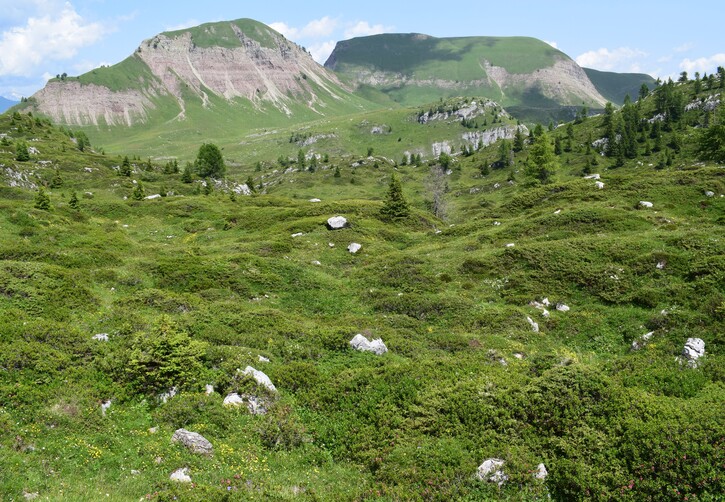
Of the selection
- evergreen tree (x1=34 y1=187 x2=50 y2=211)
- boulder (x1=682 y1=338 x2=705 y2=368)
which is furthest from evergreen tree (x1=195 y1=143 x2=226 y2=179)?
boulder (x1=682 y1=338 x2=705 y2=368)

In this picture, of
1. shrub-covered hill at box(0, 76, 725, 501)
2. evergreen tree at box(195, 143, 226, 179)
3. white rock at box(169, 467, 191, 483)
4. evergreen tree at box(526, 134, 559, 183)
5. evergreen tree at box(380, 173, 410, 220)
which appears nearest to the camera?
white rock at box(169, 467, 191, 483)

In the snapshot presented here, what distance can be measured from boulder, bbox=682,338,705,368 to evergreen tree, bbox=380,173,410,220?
1715 inches

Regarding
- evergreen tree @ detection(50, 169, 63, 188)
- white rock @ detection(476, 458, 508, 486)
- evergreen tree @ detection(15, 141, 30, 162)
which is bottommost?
white rock @ detection(476, 458, 508, 486)

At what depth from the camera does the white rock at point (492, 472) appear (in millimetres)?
10758

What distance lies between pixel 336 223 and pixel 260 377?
33.7 m

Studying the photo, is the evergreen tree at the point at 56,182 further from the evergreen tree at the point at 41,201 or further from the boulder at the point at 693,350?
the boulder at the point at 693,350

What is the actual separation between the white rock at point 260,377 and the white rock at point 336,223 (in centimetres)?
3273

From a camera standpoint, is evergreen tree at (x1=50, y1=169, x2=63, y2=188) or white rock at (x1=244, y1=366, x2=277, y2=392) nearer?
white rock at (x1=244, y1=366, x2=277, y2=392)

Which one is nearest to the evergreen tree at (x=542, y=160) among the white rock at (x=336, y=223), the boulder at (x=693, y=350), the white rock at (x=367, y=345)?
the white rock at (x=336, y=223)

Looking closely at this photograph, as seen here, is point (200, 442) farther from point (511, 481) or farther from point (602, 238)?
point (602, 238)

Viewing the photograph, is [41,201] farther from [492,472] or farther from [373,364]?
[492,472]

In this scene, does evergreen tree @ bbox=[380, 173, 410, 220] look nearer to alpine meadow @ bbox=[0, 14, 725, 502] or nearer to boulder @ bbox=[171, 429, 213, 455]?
alpine meadow @ bbox=[0, 14, 725, 502]

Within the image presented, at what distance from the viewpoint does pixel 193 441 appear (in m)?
11.9

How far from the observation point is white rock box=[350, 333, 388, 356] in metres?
19.0
